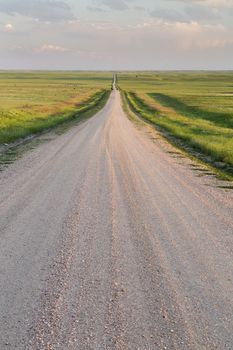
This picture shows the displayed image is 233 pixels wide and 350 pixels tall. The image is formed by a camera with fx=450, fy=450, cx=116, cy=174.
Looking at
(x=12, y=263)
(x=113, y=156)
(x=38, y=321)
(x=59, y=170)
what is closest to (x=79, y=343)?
(x=38, y=321)

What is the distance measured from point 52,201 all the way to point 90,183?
235cm

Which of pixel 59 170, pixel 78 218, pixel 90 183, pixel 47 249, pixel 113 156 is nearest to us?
pixel 47 249

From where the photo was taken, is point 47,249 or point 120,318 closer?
point 120,318

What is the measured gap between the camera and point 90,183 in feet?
43.9

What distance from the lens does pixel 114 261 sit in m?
7.46

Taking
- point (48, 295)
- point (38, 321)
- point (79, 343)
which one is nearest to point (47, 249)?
point (48, 295)

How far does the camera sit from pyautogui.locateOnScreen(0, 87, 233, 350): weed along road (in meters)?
5.29

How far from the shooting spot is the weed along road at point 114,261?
5.29 m

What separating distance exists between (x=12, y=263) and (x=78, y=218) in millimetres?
2791

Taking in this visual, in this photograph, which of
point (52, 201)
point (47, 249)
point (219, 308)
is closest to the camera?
point (219, 308)

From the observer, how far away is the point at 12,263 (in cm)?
721

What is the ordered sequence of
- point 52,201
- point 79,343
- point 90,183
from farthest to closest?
point 90,183 < point 52,201 < point 79,343

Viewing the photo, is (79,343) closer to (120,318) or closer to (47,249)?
(120,318)

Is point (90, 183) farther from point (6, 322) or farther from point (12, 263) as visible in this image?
point (6, 322)
